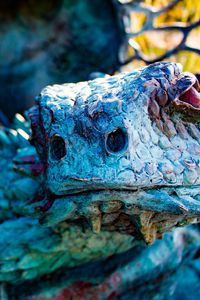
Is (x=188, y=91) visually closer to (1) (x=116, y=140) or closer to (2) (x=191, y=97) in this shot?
(2) (x=191, y=97)

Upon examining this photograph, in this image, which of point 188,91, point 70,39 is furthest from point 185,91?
point 70,39

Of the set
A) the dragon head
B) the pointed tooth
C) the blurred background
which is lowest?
the pointed tooth

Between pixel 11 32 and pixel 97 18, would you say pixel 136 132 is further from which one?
pixel 11 32

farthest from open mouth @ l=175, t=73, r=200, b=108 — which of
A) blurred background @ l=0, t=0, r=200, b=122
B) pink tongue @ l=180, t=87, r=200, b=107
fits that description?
blurred background @ l=0, t=0, r=200, b=122

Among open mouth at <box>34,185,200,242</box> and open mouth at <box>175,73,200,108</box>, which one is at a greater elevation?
open mouth at <box>175,73,200,108</box>

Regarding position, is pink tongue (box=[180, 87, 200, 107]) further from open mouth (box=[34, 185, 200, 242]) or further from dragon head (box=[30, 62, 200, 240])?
open mouth (box=[34, 185, 200, 242])

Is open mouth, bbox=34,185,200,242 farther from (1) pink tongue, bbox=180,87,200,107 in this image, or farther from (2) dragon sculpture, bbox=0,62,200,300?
(1) pink tongue, bbox=180,87,200,107

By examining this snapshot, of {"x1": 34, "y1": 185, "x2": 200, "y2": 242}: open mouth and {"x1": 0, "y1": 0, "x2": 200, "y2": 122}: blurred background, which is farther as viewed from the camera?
{"x1": 0, "y1": 0, "x2": 200, "y2": 122}: blurred background

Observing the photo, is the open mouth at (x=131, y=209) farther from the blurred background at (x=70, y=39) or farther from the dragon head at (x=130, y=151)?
the blurred background at (x=70, y=39)
